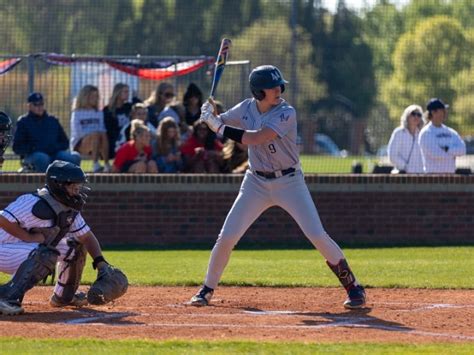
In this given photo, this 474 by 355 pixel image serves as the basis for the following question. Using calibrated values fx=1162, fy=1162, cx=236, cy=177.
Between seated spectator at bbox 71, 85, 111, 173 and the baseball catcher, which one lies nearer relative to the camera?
the baseball catcher

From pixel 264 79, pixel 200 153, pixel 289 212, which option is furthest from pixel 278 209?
pixel 264 79

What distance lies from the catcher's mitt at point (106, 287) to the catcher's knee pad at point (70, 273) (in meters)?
0.20

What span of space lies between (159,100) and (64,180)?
7.71 m

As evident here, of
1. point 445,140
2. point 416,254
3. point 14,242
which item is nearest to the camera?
point 14,242

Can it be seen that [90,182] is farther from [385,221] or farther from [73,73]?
[385,221]

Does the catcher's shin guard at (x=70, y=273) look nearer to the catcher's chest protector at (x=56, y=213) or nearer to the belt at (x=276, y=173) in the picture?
the catcher's chest protector at (x=56, y=213)

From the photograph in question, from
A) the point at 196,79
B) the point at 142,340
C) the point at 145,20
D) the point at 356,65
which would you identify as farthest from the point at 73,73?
the point at 142,340

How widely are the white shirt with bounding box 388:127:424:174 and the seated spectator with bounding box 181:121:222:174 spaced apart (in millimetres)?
2431

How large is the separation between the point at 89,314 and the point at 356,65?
10.4 m

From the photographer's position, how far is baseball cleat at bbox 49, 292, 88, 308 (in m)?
8.97

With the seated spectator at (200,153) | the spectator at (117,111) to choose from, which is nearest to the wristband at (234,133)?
the seated spectator at (200,153)

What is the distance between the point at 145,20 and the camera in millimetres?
22547

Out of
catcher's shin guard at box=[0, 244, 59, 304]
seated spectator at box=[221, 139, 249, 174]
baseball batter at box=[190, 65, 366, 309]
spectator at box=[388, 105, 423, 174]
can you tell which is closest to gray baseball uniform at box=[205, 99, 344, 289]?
baseball batter at box=[190, 65, 366, 309]

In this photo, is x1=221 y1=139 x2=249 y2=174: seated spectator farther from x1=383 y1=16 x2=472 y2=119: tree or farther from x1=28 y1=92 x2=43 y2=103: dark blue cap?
x1=383 y1=16 x2=472 y2=119: tree
